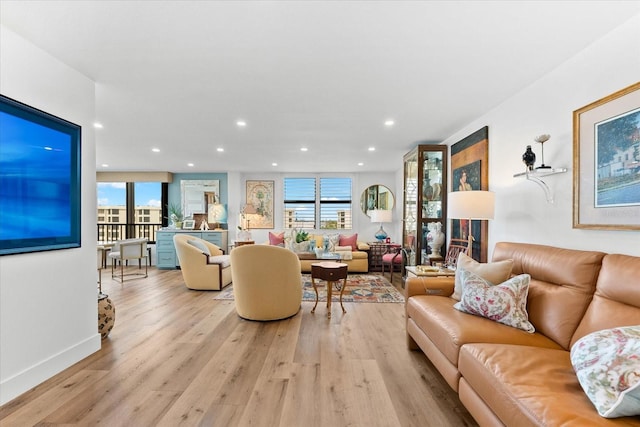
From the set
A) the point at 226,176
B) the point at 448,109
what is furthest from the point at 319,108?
the point at 226,176

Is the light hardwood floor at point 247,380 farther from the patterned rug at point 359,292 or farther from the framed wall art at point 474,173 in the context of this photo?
the framed wall art at point 474,173

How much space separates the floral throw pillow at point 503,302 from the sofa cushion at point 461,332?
46mm

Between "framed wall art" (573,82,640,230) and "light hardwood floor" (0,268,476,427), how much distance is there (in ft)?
5.10

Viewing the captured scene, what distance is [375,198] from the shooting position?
299 inches

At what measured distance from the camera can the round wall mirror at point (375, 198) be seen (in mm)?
7562

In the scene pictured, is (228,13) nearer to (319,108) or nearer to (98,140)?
(319,108)

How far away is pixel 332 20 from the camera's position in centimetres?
183

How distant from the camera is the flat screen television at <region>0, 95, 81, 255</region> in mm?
2010

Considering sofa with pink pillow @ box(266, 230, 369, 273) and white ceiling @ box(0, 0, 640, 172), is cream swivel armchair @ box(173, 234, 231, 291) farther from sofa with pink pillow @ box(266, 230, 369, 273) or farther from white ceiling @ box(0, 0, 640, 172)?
white ceiling @ box(0, 0, 640, 172)

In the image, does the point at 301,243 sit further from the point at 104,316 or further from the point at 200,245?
the point at 104,316

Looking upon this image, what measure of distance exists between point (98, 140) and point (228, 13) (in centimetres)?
398

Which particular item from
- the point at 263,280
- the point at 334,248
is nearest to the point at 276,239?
the point at 334,248

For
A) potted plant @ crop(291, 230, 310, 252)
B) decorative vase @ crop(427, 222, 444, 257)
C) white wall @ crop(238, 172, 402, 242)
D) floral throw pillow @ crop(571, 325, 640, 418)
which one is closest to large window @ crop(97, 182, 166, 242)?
white wall @ crop(238, 172, 402, 242)

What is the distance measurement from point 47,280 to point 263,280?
1.83m
